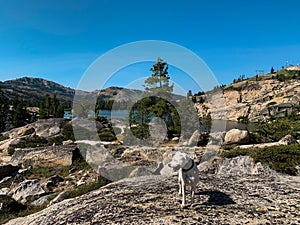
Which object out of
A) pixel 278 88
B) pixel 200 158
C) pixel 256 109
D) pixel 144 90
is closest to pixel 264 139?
pixel 200 158

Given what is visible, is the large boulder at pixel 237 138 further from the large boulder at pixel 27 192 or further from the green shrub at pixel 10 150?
the green shrub at pixel 10 150

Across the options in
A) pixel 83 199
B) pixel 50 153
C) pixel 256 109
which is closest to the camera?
pixel 83 199

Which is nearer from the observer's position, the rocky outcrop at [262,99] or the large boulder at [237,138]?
the large boulder at [237,138]

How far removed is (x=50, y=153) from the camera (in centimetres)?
2612

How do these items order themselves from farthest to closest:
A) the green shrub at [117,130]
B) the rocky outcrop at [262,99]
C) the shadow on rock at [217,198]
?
the rocky outcrop at [262,99], the green shrub at [117,130], the shadow on rock at [217,198]

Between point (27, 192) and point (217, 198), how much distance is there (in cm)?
Answer: 1520

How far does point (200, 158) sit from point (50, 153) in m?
15.1

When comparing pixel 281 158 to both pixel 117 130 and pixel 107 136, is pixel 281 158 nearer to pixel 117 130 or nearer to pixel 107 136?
pixel 107 136

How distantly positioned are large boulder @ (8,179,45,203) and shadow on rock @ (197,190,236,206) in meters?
13.8

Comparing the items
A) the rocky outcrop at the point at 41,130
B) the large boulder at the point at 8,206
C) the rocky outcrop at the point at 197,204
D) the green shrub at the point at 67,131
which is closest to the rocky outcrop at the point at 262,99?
the green shrub at the point at 67,131

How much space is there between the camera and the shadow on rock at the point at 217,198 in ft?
19.0

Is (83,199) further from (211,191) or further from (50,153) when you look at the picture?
(50,153)

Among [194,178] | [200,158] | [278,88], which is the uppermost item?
[278,88]

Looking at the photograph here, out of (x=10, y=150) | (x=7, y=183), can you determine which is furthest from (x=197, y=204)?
(x=10, y=150)
